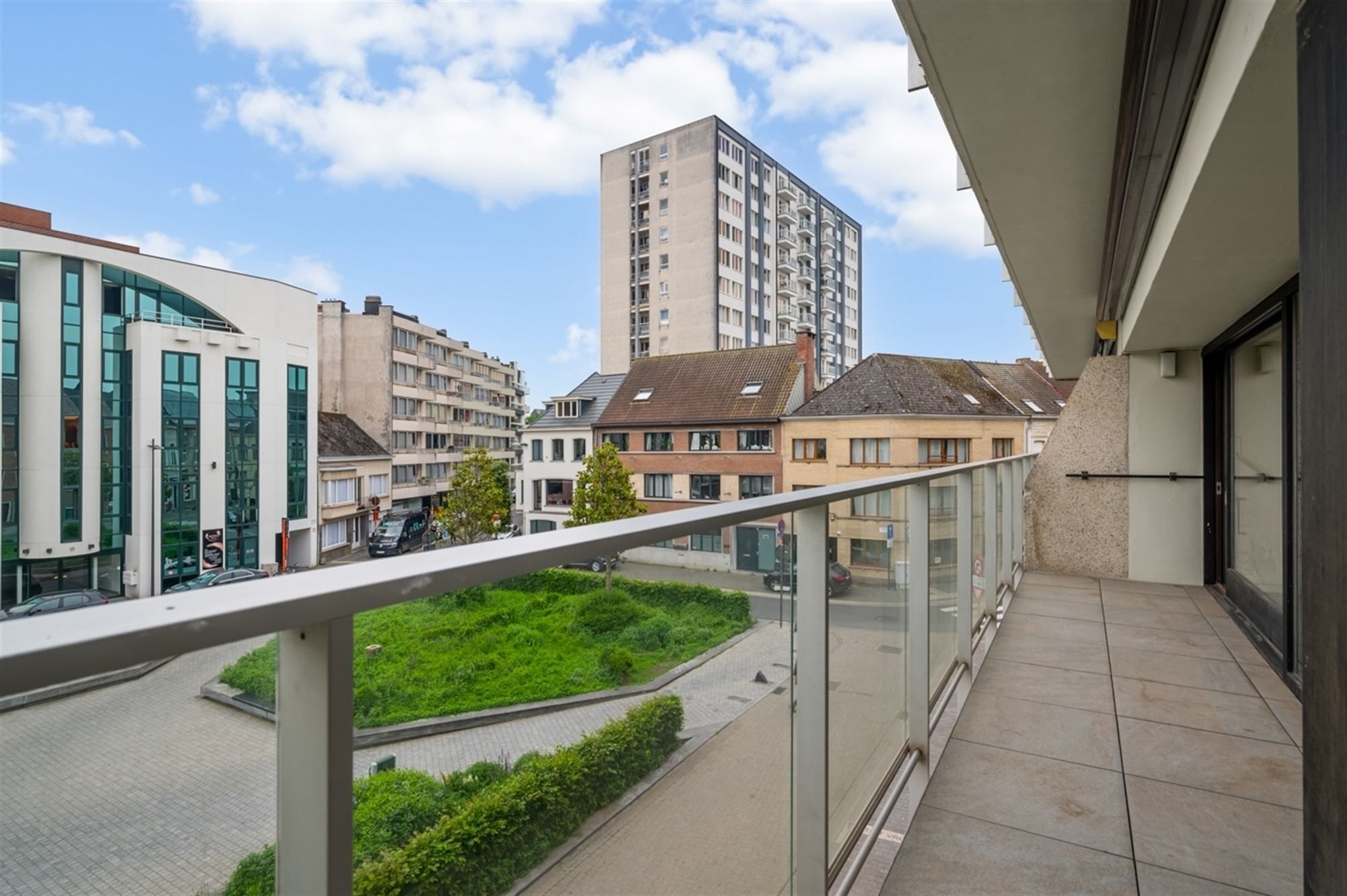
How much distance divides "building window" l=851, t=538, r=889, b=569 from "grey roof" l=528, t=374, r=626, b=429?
27.3 metres

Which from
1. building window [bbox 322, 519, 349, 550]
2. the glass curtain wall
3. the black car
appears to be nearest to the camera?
the black car

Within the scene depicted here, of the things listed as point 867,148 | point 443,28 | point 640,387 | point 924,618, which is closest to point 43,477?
point 640,387

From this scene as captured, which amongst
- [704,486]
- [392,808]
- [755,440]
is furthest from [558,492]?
[392,808]

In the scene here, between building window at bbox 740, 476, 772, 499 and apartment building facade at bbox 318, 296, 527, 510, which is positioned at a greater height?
apartment building facade at bbox 318, 296, 527, 510

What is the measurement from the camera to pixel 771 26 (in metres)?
34.5

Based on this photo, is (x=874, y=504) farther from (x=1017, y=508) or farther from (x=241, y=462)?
(x=241, y=462)

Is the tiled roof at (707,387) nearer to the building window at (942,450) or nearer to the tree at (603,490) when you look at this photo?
the tree at (603,490)

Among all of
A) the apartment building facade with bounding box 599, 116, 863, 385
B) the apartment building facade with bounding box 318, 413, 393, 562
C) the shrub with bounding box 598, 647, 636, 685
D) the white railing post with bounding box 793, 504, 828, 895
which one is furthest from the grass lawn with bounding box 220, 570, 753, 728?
the apartment building facade with bounding box 599, 116, 863, 385

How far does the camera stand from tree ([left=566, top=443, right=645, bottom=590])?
79.6 ft

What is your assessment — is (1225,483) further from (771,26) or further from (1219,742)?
(771,26)

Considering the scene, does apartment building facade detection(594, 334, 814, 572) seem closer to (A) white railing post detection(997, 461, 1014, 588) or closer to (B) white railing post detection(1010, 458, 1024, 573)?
(B) white railing post detection(1010, 458, 1024, 573)

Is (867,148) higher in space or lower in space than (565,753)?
higher

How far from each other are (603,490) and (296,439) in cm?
1214

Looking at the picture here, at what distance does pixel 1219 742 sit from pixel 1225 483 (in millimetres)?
3602
